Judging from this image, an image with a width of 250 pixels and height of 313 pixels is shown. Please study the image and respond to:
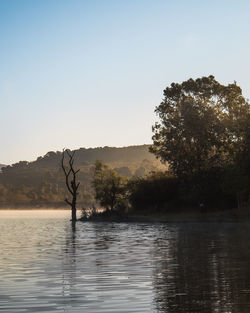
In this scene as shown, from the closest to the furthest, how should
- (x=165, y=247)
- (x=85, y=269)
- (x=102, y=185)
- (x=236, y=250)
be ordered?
(x=85, y=269), (x=236, y=250), (x=165, y=247), (x=102, y=185)

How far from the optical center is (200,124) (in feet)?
249

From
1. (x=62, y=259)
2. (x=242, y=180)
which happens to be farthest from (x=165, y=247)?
(x=242, y=180)

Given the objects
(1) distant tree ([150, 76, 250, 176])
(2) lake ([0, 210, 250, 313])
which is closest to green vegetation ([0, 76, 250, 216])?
(1) distant tree ([150, 76, 250, 176])

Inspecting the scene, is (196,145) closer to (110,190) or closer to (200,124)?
(200,124)

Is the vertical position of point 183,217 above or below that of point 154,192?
below

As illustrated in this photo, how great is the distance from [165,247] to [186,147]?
166ft

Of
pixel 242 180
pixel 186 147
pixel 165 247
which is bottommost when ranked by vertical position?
pixel 165 247

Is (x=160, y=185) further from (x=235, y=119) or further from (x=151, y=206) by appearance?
(x=235, y=119)

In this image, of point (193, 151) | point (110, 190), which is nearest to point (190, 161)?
point (193, 151)

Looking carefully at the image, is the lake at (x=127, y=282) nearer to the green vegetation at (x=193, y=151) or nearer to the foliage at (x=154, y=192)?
the green vegetation at (x=193, y=151)

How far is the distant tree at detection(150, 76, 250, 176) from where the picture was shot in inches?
2997

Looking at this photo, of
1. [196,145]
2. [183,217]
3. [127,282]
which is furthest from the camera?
[196,145]

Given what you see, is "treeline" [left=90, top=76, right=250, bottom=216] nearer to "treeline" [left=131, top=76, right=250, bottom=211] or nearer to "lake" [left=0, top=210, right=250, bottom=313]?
"treeline" [left=131, top=76, right=250, bottom=211]

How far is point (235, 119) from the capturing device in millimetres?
78625
